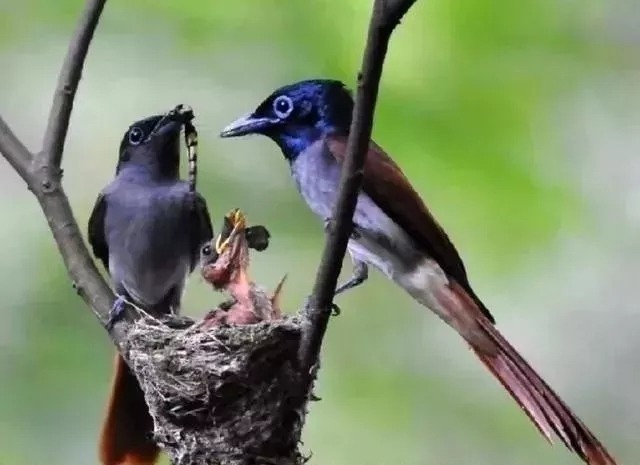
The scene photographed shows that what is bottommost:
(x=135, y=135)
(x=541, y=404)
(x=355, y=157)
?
(x=541, y=404)

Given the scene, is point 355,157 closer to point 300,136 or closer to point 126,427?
point 300,136

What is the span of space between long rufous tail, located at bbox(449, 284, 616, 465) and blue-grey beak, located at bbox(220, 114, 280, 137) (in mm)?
303

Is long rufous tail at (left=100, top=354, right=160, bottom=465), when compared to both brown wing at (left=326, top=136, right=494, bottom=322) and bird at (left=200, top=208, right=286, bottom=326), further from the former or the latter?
brown wing at (left=326, top=136, right=494, bottom=322)

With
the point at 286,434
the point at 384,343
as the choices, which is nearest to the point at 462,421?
the point at 384,343

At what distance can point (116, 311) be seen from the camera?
1214 millimetres

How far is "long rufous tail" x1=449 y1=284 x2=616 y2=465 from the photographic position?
0.97m

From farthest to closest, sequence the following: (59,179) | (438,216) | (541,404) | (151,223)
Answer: (438,216) → (151,223) → (59,179) → (541,404)

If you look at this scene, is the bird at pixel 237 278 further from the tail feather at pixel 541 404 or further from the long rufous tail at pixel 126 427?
the tail feather at pixel 541 404

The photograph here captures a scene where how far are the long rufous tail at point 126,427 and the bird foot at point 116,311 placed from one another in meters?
0.07

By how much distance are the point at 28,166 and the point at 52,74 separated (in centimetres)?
72

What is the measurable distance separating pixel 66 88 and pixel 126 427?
40 cm

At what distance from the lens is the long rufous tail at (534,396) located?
0.97 meters

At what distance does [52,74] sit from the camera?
76.2 inches

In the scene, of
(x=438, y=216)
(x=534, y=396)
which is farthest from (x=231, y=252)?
(x=438, y=216)
